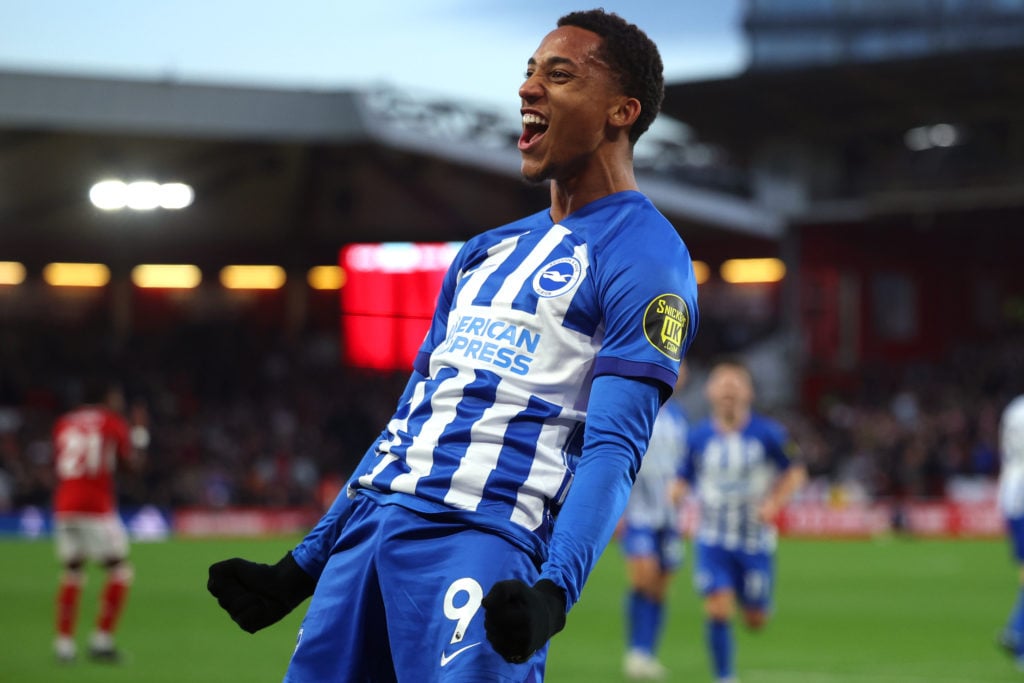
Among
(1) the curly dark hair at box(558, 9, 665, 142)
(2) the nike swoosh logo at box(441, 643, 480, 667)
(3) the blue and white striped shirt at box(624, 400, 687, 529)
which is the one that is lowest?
A: (2) the nike swoosh logo at box(441, 643, 480, 667)

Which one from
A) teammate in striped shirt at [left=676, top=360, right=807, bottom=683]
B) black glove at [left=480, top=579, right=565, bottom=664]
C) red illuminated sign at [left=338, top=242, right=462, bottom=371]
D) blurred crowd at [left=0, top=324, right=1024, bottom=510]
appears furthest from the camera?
blurred crowd at [left=0, top=324, right=1024, bottom=510]

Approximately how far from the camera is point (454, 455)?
3.11 metres

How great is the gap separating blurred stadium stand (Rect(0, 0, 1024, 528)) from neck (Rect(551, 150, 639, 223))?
2757cm

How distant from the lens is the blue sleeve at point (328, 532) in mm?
3355

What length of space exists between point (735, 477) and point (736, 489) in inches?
4.6

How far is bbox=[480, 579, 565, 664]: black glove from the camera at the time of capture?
266 centimetres

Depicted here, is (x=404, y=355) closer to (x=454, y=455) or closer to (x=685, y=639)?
(x=685, y=639)

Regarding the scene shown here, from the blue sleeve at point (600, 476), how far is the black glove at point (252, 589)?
2.43ft

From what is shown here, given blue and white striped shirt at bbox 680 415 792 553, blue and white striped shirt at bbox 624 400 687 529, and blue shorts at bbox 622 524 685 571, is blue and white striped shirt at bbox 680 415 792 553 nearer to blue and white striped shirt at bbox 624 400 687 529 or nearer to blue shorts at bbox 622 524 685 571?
blue and white striped shirt at bbox 624 400 687 529

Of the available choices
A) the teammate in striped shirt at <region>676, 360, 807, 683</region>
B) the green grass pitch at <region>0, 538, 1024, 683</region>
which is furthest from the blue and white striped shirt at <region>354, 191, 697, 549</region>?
the green grass pitch at <region>0, 538, 1024, 683</region>

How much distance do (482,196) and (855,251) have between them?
31.6 ft

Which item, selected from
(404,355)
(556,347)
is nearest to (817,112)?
(404,355)

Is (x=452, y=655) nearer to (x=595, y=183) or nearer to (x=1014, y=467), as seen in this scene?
(x=595, y=183)

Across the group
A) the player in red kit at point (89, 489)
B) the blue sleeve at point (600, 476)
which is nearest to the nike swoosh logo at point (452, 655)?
the blue sleeve at point (600, 476)
